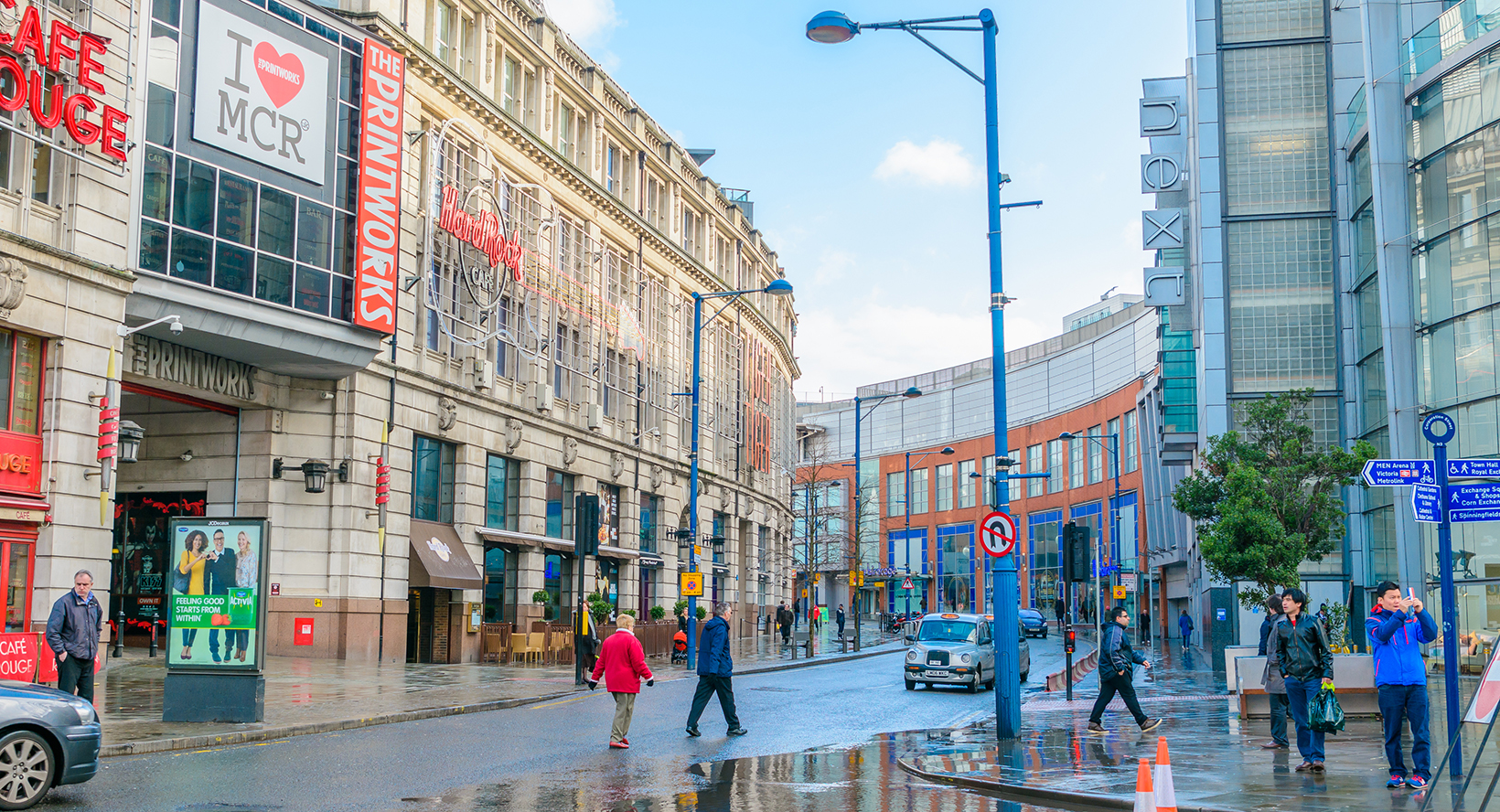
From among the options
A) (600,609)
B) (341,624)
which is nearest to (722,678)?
(341,624)

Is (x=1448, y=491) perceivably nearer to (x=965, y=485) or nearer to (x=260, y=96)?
(x=260, y=96)

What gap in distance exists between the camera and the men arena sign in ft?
94.0

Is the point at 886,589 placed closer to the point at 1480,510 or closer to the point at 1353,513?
the point at 1353,513

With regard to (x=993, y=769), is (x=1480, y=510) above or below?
above

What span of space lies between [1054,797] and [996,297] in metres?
7.14

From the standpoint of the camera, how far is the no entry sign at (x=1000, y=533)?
16.3m

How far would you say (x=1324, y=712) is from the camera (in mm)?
12602

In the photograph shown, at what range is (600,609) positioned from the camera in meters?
34.2

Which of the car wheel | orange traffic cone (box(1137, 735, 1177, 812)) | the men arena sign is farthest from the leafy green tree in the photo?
the car wheel

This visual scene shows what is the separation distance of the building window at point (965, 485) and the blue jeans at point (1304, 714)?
302ft

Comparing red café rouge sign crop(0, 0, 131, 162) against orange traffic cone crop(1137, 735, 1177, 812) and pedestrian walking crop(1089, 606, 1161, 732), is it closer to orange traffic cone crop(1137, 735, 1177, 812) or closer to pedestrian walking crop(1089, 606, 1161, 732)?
pedestrian walking crop(1089, 606, 1161, 732)

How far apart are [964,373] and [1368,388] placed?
232ft

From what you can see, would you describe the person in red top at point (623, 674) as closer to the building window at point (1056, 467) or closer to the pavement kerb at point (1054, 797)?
the pavement kerb at point (1054, 797)

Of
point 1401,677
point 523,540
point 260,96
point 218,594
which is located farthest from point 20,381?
point 1401,677
